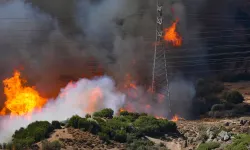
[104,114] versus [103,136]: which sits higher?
[104,114]

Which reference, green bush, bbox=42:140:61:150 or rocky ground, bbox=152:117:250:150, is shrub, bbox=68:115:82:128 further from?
rocky ground, bbox=152:117:250:150

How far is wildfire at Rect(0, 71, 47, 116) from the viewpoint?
59.0m

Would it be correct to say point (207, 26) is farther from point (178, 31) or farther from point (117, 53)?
point (117, 53)

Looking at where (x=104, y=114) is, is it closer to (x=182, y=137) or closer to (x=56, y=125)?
(x=56, y=125)

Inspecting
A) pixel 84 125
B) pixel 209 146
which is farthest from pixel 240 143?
pixel 84 125

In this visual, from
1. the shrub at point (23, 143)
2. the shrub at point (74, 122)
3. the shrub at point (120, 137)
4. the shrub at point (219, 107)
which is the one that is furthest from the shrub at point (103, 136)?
the shrub at point (219, 107)

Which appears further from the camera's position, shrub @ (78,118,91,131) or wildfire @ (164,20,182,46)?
wildfire @ (164,20,182,46)

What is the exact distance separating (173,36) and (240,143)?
129 feet

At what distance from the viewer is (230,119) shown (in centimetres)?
6044

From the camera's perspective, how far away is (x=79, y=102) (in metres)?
61.0

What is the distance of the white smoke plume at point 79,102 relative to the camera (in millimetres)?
56803

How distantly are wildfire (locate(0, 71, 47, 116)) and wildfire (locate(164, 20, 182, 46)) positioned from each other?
24.2m

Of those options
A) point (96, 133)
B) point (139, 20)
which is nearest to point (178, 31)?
point (139, 20)

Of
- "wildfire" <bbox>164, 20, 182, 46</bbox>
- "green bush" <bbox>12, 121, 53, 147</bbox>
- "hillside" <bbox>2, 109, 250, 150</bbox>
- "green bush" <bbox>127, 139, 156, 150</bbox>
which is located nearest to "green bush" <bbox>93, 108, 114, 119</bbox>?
"hillside" <bbox>2, 109, 250, 150</bbox>
